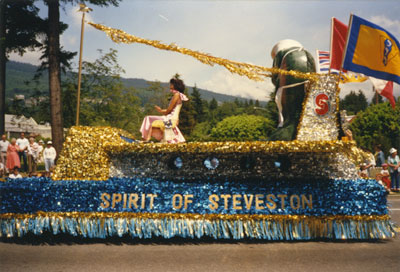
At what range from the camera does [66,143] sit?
200 inches

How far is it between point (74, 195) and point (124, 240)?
1.03 metres

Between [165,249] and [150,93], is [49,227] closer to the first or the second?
[165,249]

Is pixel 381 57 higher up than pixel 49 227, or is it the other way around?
pixel 381 57

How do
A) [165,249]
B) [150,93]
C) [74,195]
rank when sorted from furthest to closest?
1. [150,93]
2. [74,195]
3. [165,249]

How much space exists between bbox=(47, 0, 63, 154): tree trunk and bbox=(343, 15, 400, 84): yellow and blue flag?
9911 mm

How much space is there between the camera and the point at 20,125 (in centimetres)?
1576

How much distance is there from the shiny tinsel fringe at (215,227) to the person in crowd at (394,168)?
733 centimetres

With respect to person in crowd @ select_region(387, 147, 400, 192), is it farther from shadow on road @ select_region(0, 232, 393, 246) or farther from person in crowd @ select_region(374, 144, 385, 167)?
shadow on road @ select_region(0, 232, 393, 246)

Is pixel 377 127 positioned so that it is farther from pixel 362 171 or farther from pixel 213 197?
pixel 213 197

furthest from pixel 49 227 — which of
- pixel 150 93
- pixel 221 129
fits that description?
pixel 221 129

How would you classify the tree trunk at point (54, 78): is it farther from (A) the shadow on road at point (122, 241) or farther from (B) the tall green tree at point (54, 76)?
(A) the shadow on road at point (122, 241)

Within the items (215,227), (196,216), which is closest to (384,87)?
(215,227)

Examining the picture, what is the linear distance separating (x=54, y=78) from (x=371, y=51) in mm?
10568

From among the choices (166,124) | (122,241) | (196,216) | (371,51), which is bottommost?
(122,241)
